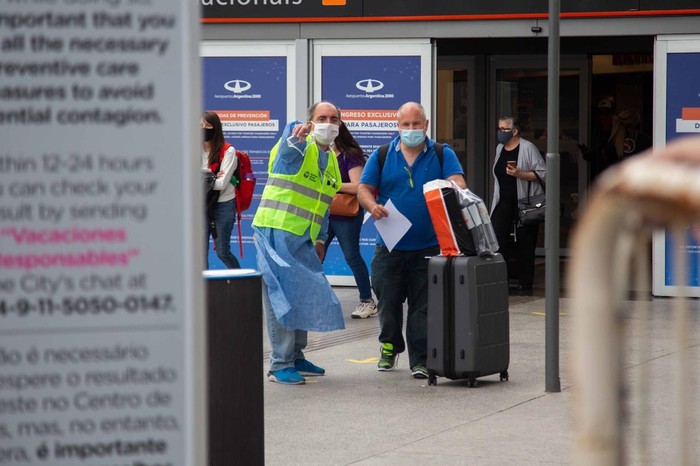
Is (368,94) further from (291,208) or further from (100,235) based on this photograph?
(100,235)

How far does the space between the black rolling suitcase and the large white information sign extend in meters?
5.78

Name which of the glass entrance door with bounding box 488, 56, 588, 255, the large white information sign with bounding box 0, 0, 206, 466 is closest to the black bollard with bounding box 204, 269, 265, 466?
the large white information sign with bounding box 0, 0, 206, 466

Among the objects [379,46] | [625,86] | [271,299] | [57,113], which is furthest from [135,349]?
[625,86]

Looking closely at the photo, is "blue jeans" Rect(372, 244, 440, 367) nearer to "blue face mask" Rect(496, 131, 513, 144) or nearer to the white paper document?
the white paper document

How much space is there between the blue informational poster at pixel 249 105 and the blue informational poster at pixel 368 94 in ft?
1.84

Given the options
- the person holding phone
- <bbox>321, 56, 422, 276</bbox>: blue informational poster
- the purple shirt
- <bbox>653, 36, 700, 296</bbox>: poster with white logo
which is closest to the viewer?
the purple shirt

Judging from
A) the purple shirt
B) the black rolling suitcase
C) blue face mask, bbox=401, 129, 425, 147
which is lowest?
the black rolling suitcase

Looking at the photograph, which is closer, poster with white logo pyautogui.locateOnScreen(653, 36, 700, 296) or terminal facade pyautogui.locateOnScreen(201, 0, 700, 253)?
poster with white logo pyautogui.locateOnScreen(653, 36, 700, 296)

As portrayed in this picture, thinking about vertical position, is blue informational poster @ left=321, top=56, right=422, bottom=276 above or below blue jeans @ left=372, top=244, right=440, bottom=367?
above

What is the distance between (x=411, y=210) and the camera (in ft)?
27.8

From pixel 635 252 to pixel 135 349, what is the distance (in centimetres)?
112

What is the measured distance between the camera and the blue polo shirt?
8484 mm

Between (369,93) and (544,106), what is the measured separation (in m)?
4.20

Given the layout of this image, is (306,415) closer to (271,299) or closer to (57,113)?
(271,299)
